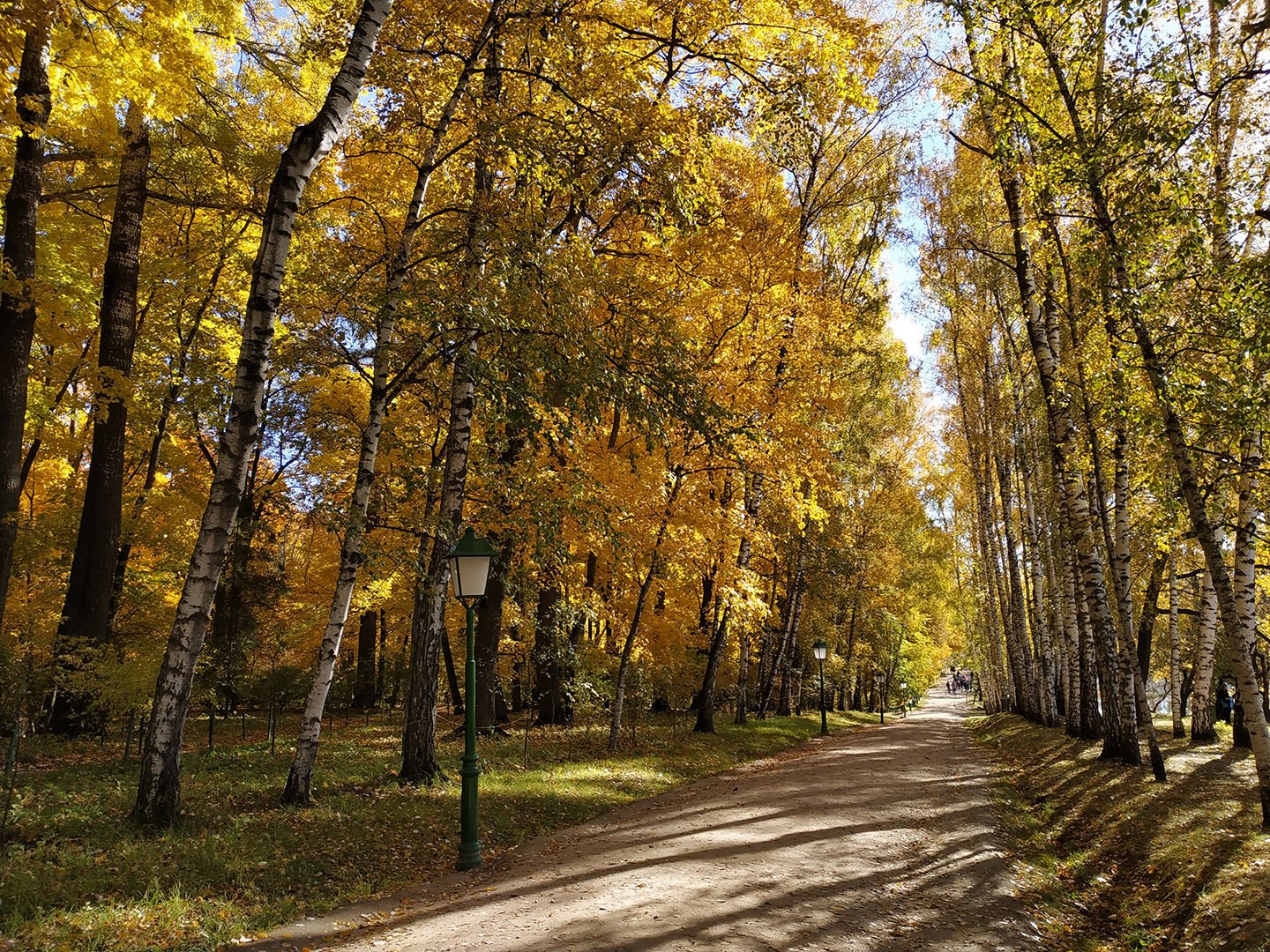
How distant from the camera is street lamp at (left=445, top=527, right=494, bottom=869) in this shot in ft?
23.0

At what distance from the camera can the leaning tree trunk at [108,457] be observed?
1091 cm

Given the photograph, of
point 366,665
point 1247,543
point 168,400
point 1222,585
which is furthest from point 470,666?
point 366,665

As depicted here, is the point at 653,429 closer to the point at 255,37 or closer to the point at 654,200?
the point at 654,200

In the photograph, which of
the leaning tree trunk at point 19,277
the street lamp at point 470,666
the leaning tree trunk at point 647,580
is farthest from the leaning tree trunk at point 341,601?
the leaning tree trunk at point 647,580

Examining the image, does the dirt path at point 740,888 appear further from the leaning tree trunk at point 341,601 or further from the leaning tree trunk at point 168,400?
the leaning tree trunk at point 168,400

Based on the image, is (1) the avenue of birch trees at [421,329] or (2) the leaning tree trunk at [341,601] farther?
(2) the leaning tree trunk at [341,601]

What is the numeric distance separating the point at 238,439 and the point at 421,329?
3.68 metres

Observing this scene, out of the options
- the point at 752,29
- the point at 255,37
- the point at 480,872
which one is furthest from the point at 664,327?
the point at 255,37

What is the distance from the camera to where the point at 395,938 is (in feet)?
16.5

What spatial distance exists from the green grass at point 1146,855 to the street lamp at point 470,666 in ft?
16.4

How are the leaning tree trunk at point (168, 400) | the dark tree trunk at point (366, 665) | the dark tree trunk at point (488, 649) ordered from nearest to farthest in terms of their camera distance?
the leaning tree trunk at point (168, 400), the dark tree trunk at point (488, 649), the dark tree trunk at point (366, 665)

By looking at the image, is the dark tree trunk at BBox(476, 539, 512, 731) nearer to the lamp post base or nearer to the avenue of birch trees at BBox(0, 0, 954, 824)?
the avenue of birch trees at BBox(0, 0, 954, 824)

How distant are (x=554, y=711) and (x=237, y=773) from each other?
8632 mm

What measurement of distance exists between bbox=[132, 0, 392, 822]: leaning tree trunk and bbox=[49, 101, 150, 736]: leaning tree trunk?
5.82m
